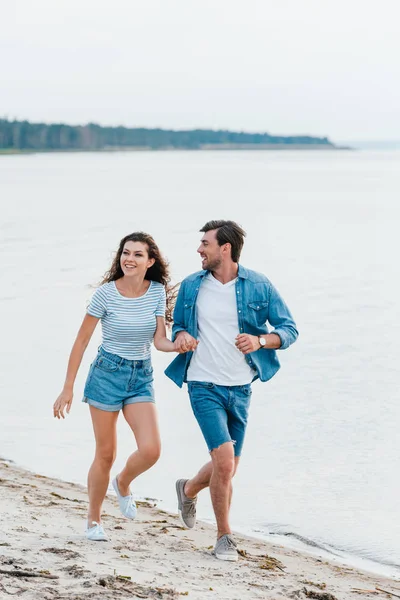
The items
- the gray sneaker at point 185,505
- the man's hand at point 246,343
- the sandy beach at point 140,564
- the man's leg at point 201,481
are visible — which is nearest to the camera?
the sandy beach at point 140,564

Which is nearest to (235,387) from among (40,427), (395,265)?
(40,427)

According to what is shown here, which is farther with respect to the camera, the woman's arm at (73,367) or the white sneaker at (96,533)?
the white sneaker at (96,533)

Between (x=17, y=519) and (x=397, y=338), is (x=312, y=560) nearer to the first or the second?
(x=17, y=519)

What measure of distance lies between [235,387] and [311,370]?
22.0 feet

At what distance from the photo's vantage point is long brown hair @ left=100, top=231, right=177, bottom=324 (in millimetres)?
5344

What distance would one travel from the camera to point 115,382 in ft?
16.9

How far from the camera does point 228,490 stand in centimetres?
521

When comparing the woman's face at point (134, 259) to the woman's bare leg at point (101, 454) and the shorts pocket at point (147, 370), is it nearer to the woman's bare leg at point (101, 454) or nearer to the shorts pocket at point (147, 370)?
the shorts pocket at point (147, 370)

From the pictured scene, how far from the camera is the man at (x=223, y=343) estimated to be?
5160 mm

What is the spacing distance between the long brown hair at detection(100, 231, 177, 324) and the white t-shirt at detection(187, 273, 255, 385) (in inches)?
12.3

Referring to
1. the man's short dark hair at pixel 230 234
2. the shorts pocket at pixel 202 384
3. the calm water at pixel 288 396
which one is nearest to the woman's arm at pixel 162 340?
the shorts pocket at pixel 202 384

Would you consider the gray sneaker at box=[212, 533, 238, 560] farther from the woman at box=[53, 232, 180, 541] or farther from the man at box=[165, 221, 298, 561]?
the woman at box=[53, 232, 180, 541]

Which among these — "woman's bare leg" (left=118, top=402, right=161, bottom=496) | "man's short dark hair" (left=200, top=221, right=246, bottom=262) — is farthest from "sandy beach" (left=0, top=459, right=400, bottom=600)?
"man's short dark hair" (left=200, top=221, right=246, bottom=262)

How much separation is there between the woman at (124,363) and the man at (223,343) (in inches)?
7.1
